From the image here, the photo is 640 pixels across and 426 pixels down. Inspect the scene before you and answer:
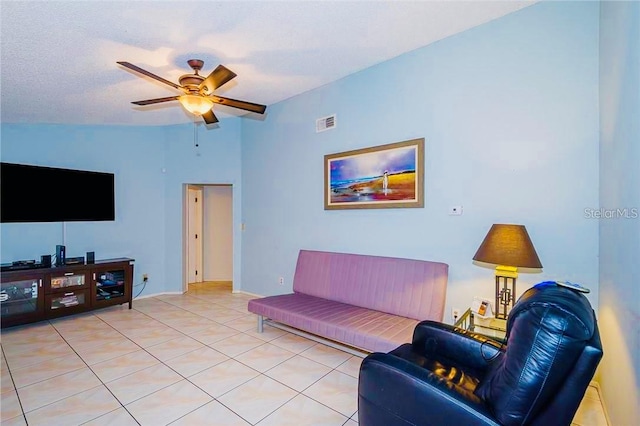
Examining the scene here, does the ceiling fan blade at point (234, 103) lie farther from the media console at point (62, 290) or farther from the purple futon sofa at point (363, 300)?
the media console at point (62, 290)

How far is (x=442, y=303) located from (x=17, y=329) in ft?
15.7

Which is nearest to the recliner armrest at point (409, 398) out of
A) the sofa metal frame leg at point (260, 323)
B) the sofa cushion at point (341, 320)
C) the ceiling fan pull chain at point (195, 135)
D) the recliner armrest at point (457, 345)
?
the recliner armrest at point (457, 345)

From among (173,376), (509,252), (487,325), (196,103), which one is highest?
(196,103)

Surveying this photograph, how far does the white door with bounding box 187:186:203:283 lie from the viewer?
18.7 ft

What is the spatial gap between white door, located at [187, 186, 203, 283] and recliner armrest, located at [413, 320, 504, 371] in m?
4.80

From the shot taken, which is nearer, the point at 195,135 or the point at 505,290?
the point at 505,290

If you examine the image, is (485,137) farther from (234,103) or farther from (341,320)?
(234,103)

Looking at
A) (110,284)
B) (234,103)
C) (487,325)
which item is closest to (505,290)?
(487,325)

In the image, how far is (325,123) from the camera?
155 inches

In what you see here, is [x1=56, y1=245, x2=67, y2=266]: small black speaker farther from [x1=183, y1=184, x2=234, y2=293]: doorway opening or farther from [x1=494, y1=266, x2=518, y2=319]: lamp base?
[x1=494, y1=266, x2=518, y2=319]: lamp base

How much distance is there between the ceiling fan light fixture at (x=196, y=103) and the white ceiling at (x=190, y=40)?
18.5 inches

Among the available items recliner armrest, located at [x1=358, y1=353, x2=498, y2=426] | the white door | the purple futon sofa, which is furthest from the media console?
recliner armrest, located at [x1=358, y1=353, x2=498, y2=426]

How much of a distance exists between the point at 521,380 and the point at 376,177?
8.09 feet

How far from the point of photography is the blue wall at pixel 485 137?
7.54 feet
